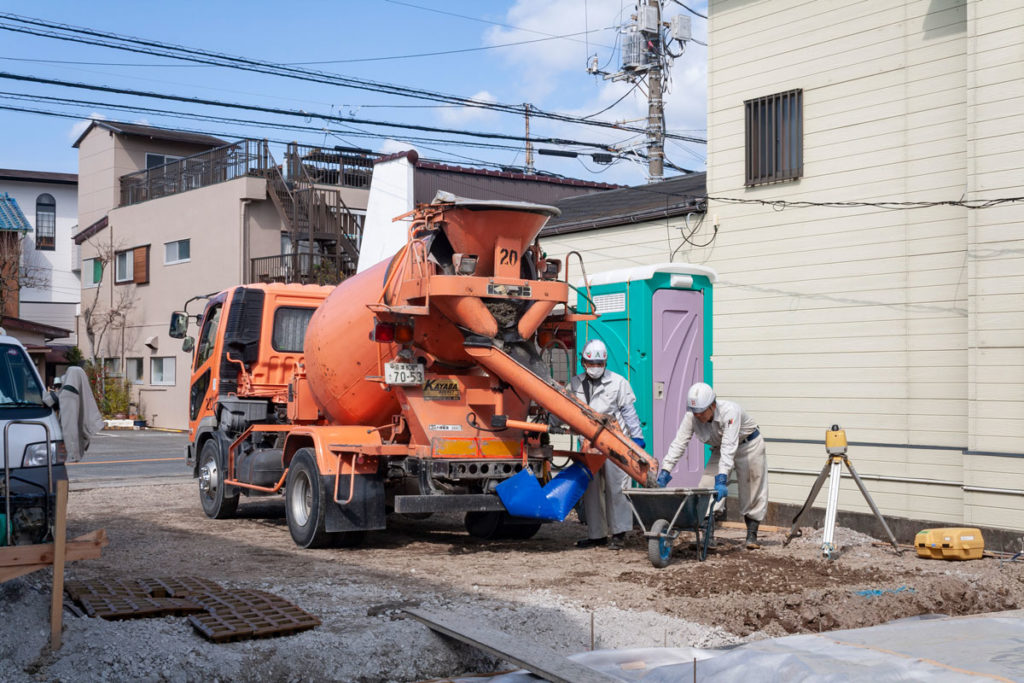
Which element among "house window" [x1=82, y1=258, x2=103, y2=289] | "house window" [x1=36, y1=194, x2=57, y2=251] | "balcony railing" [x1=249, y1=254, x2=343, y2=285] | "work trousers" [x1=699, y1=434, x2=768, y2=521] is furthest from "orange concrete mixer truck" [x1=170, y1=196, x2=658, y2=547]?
"house window" [x1=36, y1=194, x2=57, y2=251]

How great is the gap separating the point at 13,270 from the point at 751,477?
4102 centimetres

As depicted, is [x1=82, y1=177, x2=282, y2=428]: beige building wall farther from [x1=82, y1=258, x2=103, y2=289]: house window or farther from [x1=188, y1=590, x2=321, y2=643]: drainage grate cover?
[x1=188, y1=590, x2=321, y2=643]: drainage grate cover

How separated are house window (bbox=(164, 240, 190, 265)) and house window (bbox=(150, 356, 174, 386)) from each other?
3.32 meters

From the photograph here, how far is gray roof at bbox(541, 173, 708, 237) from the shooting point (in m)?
14.2

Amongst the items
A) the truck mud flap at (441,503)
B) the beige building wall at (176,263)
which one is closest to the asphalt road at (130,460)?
the beige building wall at (176,263)

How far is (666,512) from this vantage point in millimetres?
9320

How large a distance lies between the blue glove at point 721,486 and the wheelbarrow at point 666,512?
0.44ft

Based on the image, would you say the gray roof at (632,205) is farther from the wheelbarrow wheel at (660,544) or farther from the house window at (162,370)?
the house window at (162,370)

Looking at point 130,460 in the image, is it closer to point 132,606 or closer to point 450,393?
point 450,393

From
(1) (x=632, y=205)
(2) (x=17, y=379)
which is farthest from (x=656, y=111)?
(2) (x=17, y=379)

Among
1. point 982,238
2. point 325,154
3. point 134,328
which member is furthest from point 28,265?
point 982,238

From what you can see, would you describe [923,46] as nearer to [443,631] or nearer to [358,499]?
[358,499]

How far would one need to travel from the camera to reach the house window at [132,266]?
37250 millimetres

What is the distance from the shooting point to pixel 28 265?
1972 inches
